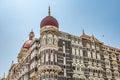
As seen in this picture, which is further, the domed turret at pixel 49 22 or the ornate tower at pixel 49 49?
the domed turret at pixel 49 22

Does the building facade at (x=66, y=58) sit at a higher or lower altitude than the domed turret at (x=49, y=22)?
lower

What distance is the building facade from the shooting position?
59.4 m

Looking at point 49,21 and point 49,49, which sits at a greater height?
point 49,21

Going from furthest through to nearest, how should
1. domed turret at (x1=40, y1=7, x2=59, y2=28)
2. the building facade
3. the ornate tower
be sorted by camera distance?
domed turret at (x1=40, y1=7, x2=59, y2=28) → the building facade → the ornate tower

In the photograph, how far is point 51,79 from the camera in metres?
57.0

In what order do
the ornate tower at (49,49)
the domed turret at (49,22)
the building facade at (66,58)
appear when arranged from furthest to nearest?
the domed turret at (49,22) < the building facade at (66,58) < the ornate tower at (49,49)

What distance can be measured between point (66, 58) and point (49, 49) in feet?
19.2

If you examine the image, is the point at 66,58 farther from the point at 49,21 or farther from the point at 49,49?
the point at 49,21

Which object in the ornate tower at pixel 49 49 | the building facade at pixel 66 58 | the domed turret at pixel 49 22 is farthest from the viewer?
the domed turret at pixel 49 22

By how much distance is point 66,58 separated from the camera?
205 ft

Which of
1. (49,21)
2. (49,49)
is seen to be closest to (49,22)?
(49,21)

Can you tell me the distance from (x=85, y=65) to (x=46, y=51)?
12.9m

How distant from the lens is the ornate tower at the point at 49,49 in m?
57.8

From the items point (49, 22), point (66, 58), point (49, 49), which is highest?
point (49, 22)
